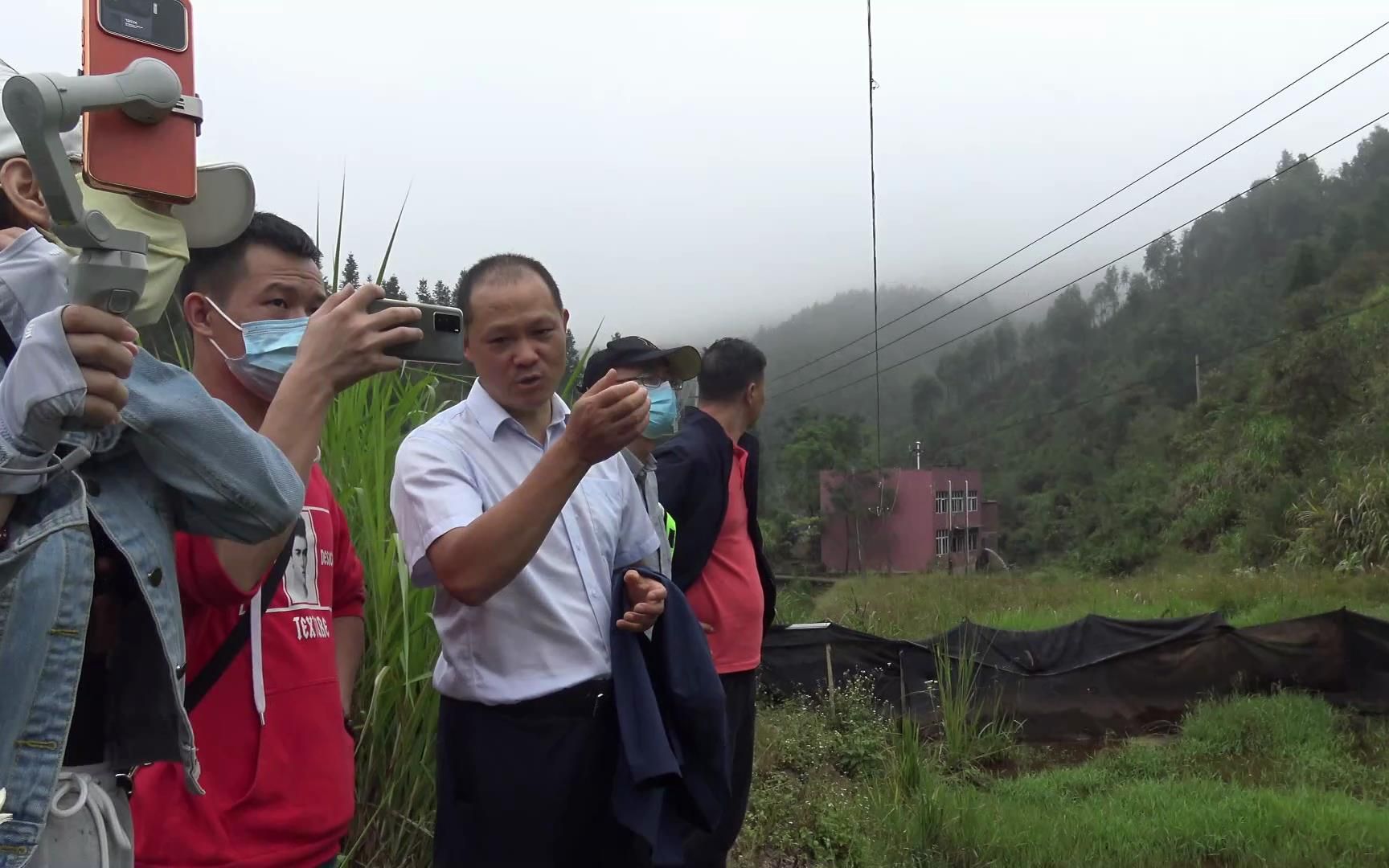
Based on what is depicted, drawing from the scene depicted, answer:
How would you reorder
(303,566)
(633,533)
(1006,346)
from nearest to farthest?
1. (303,566)
2. (633,533)
3. (1006,346)

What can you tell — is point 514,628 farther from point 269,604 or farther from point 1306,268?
point 1306,268

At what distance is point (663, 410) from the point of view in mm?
2855

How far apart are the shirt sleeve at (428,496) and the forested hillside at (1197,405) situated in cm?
1651

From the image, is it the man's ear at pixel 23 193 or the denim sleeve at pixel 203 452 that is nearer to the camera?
the denim sleeve at pixel 203 452

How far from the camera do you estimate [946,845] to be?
393 centimetres

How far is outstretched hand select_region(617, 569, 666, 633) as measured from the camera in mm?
1786

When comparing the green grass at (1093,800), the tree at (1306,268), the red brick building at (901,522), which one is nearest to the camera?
the green grass at (1093,800)

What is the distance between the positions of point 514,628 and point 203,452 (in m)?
0.77

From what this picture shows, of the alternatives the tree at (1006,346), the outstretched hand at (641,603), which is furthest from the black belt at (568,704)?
the tree at (1006,346)

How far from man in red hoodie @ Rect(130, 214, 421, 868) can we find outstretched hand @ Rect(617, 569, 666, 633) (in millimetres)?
470

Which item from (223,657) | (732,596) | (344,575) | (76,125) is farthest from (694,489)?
(76,125)

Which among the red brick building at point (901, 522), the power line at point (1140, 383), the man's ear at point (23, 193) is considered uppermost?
the power line at point (1140, 383)

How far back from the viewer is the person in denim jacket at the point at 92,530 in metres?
0.91

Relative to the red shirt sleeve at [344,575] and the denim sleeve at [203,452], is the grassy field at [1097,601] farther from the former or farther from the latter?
the denim sleeve at [203,452]
